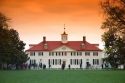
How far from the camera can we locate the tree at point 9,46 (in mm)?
51438

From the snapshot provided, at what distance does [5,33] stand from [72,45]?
197ft

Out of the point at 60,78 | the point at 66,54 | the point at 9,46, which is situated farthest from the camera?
the point at 66,54

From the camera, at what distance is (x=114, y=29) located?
36438mm

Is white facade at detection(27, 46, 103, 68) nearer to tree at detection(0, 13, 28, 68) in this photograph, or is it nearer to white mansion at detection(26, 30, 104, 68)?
white mansion at detection(26, 30, 104, 68)

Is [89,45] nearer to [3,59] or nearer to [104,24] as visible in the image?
[3,59]

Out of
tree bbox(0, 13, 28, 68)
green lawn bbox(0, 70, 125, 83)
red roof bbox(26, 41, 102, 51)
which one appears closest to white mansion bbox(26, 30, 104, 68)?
red roof bbox(26, 41, 102, 51)

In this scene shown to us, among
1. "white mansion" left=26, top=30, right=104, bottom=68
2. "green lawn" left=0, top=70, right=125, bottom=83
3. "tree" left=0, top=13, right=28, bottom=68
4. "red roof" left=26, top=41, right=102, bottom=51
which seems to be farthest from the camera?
"red roof" left=26, top=41, right=102, bottom=51

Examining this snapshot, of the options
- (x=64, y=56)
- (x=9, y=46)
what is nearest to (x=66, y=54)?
(x=64, y=56)

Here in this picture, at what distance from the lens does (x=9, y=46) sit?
61344 mm

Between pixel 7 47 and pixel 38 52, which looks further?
pixel 38 52

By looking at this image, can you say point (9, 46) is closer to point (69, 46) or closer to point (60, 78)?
point (60, 78)

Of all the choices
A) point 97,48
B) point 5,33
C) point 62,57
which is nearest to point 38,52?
point 62,57

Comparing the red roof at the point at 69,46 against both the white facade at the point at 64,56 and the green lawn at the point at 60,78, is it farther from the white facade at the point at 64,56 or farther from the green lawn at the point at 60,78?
the green lawn at the point at 60,78

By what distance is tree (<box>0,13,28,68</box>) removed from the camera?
5144 cm
